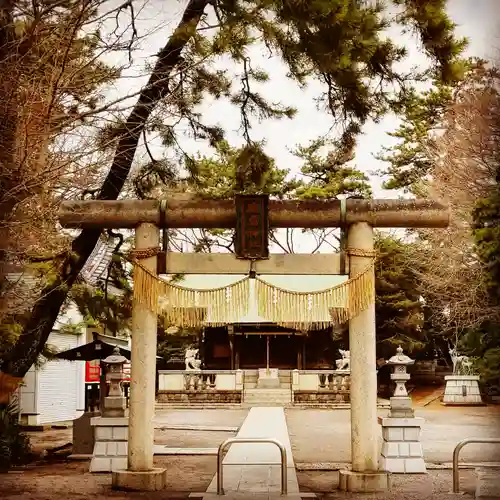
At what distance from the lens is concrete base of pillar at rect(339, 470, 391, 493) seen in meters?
9.36

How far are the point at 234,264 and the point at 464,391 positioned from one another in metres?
20.5

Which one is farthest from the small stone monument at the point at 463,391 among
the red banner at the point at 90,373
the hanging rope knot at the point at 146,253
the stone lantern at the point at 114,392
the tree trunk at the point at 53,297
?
the hanging rope knot at the point at 146,253

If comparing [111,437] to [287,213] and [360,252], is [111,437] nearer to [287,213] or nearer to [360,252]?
[287,213]

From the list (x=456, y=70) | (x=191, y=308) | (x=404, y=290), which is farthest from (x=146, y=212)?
(x=404, y=290)

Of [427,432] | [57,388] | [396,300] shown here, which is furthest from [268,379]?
[427,432]

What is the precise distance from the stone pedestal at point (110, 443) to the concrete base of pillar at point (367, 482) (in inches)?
142

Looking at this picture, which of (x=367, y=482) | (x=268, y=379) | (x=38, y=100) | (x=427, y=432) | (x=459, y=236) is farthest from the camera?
(x=268, y=379)

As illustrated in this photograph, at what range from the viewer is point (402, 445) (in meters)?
11.3

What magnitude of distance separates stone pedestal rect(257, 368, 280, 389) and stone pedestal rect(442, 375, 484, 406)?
690 centimetres

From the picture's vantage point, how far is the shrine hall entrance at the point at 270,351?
1368 inches

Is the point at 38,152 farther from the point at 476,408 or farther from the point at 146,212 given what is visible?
the point at 476,408

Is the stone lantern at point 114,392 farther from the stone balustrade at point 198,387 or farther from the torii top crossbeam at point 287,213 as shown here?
the stone balustrade at point 198,387

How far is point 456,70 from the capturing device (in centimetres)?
918

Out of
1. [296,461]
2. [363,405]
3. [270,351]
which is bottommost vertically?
[296,461]
